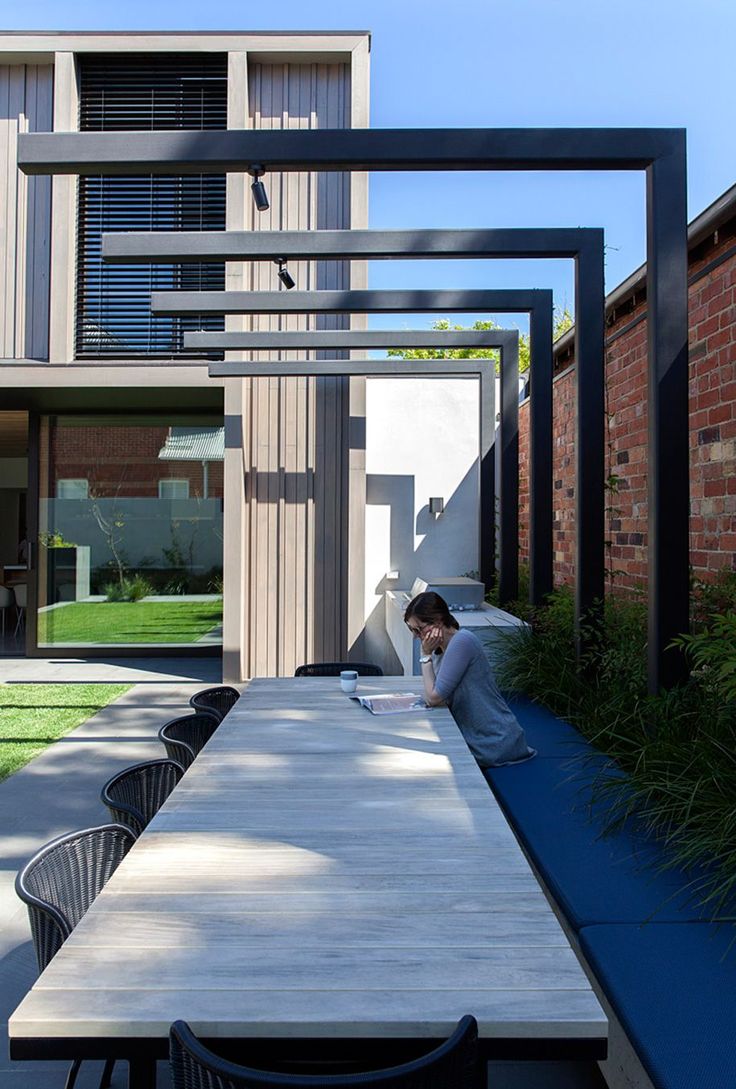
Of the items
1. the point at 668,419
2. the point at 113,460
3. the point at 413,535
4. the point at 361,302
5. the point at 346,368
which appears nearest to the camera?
the point at 668,419

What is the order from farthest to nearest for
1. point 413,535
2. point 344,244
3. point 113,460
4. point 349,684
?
point 113,460, point 413,535, point 344,244, point 349,684

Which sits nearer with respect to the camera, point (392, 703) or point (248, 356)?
point (392, 703)

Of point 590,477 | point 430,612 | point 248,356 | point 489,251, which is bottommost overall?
point 430,612

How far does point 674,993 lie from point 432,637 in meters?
2.40

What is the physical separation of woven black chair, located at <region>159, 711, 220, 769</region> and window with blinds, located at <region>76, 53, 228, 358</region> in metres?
6.42

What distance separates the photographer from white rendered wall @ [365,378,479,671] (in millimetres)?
10000

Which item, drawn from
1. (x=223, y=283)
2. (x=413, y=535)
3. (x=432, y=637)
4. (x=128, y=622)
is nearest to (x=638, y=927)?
(x=432, y=637)

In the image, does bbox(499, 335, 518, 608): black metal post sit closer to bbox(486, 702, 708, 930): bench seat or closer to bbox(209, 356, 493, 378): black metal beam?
bbox(209, 356, 493, 378): black metal beam

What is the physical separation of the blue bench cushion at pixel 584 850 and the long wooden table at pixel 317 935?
1.18 ft

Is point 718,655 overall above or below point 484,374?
below

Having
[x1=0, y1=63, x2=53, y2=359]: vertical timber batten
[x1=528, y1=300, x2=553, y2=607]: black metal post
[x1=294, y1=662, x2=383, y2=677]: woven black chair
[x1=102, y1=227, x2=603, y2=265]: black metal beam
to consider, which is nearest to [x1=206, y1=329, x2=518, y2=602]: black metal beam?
[x1=528, y1=300, x2=553, y2=607]: black metal post

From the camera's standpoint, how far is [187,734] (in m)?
4.05

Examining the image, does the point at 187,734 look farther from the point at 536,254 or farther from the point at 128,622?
the point at 128,622

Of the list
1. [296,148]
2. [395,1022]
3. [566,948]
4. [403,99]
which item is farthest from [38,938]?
[403,99]
